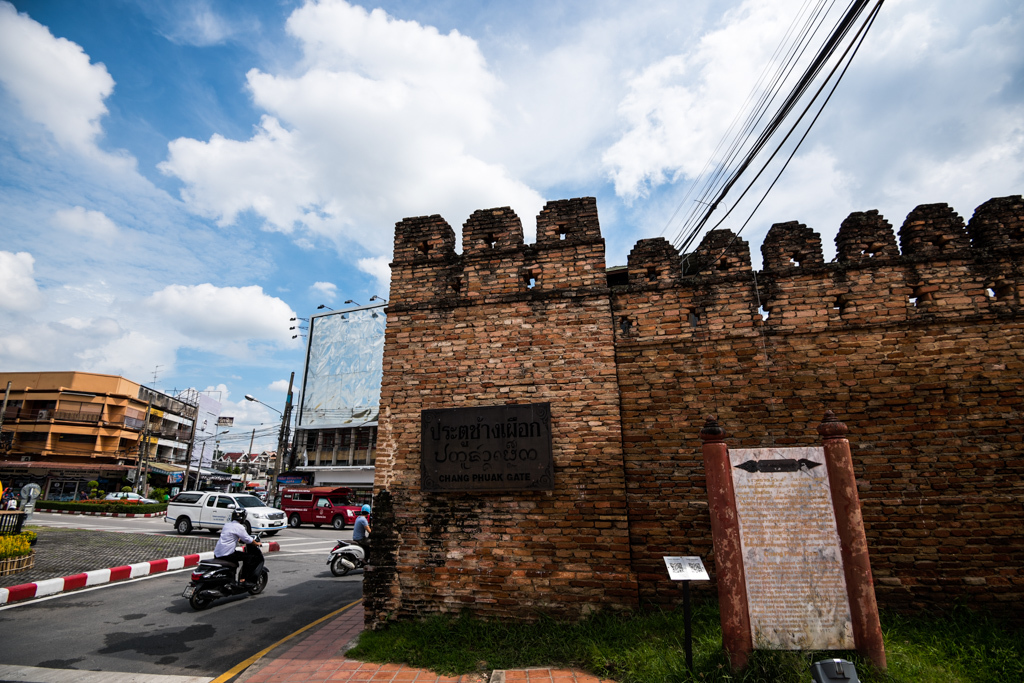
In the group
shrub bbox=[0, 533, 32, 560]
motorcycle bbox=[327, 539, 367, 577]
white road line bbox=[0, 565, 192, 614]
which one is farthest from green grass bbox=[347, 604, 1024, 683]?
shrub bbox=[0, 533, 32, 560]

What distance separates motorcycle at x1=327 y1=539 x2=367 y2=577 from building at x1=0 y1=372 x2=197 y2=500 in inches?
1342

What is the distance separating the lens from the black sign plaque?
18.9 feet

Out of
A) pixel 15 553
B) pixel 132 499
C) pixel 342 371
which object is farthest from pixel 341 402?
pixel 15 553

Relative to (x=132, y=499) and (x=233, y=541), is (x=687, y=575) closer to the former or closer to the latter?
(x=233, y=541)

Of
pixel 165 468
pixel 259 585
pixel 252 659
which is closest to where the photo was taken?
pixel 252 659

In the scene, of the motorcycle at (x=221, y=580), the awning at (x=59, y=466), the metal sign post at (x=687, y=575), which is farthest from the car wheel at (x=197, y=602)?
the awning at (x=59, y=466)

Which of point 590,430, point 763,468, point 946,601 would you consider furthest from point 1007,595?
point 590,430

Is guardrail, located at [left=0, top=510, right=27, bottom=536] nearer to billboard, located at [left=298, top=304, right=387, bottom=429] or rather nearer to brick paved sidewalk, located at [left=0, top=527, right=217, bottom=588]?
brick paved sidewalk, located at [left=0, top=527, right=217, bottom=588]

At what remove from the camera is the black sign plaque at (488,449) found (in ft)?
18.9

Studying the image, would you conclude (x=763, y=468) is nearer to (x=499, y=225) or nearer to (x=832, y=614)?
(x=832, y=614)

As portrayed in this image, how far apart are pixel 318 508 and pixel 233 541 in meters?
15.8

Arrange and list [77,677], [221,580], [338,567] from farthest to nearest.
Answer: [338,567], [221,580], [77,677]

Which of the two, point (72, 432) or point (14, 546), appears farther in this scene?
point (72, 432)

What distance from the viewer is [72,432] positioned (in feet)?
123
